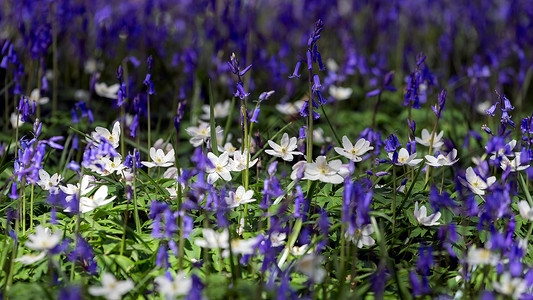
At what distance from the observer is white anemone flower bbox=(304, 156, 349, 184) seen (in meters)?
2.52

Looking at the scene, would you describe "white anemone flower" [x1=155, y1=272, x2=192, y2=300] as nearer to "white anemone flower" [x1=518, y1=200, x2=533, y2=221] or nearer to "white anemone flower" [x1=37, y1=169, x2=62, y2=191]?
"white anemone flower" [x1=37, y1=169, x2=62, y2=191]

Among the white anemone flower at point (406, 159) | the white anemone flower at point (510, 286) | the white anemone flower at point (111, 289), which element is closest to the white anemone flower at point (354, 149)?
the white anemone flower at point (406, 159)

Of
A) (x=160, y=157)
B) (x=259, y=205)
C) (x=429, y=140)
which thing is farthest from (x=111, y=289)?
(x=429, y=140)

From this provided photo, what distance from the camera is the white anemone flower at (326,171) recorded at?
8.25 ft

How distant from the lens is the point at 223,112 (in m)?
4.53

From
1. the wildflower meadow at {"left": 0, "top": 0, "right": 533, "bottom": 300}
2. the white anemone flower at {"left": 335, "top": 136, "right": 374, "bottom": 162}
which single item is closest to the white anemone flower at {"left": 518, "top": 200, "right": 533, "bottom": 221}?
the wildflower meadow at {"left": 0, "top": 0, "right": 533, "bottom": 300}

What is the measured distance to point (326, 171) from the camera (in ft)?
8.36

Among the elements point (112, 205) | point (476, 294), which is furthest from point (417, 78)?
point (112, 205)

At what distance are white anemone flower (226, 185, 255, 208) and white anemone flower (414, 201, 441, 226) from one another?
77 centimetres

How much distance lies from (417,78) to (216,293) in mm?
2027

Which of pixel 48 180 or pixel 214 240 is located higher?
pixel 214 240

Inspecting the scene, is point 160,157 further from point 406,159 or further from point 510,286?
point 510,286

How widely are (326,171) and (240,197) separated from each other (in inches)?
16.2

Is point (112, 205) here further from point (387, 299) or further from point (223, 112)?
point (223, 112)
